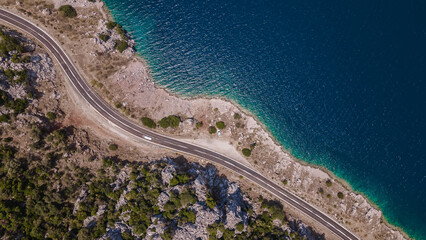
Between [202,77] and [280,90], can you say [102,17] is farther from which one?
[280,90]

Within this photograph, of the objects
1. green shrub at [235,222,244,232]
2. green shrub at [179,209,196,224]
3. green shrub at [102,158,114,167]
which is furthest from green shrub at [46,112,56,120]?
green shrub at [235,222,244,232]

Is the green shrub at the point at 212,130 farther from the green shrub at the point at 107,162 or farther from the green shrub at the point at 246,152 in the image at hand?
the green shrub at the point at 107,162

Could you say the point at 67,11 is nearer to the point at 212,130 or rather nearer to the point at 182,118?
the point at 182,118

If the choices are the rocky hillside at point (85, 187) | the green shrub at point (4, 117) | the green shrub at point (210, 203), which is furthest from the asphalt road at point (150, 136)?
the green shrub at point (4, 117)

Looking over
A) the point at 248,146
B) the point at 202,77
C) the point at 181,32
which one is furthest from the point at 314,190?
the point at 181,32

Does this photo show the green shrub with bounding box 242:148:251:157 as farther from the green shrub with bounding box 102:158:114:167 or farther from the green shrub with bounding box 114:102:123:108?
the green shrub with bounding box 114:102:123:108

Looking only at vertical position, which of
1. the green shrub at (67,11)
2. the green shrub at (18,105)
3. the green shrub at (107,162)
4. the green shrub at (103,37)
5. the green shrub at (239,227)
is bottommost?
the green shrub at (239,227)
